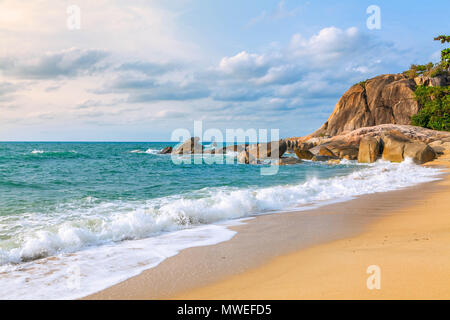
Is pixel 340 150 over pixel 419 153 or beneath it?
over

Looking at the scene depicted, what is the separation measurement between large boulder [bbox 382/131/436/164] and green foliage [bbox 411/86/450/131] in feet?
24.1

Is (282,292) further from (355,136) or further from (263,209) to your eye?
(355,136)

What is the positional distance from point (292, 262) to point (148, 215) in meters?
4.10

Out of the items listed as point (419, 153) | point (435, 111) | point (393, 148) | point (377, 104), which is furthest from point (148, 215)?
point (377, 104)

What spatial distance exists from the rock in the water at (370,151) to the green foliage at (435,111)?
316 inches

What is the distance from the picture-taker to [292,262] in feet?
13.9

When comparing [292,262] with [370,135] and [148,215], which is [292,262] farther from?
[370,135]

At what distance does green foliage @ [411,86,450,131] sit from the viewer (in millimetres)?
30578

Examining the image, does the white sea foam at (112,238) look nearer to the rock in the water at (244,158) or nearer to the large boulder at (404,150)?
the large boulder at (404,150)

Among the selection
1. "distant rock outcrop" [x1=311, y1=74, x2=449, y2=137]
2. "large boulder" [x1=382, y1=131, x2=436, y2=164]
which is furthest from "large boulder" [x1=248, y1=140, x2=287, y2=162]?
"distant rock outcrop" [x1=311, y1=74, x2=449, y2=137]

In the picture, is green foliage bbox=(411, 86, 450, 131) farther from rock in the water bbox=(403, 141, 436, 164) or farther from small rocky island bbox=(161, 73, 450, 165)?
rock in the water bbox=(403, 141, 436, 164)

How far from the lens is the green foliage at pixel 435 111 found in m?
30.6
